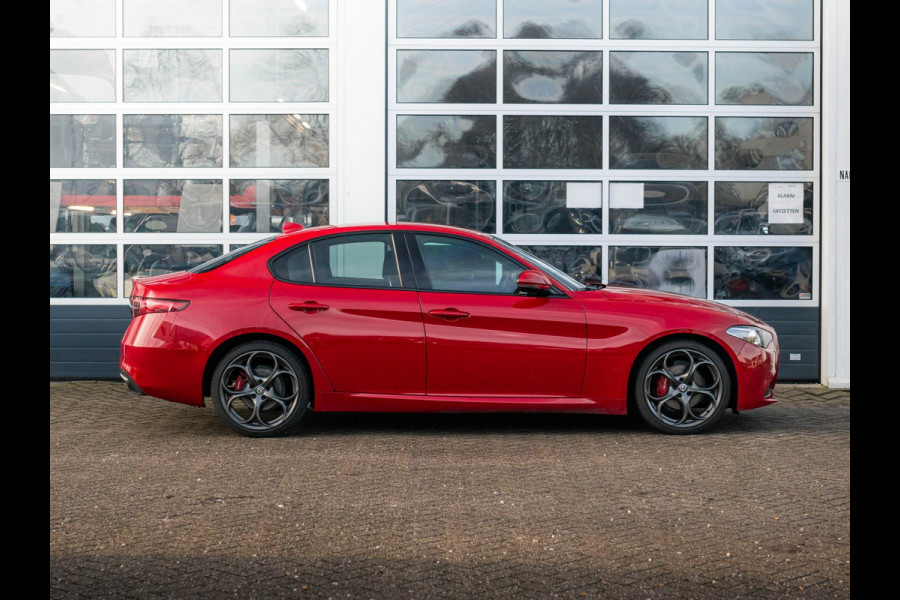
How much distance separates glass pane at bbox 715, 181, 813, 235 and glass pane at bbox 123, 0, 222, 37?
5.55m

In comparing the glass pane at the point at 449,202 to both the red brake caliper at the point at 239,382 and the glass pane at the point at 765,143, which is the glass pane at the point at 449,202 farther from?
the red brake caliper at the point at 239,382

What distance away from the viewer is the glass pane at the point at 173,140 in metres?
9.91

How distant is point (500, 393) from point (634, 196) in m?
4.01

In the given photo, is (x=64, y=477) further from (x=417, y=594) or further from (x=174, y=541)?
(x=417, y=594)

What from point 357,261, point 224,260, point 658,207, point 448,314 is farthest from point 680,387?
point 658,207

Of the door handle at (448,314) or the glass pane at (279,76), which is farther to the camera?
the glass pane at (279,76)

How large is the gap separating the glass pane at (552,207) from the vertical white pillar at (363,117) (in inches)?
53.1

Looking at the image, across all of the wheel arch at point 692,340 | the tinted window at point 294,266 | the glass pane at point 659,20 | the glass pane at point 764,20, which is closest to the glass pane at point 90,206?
the tinted window at point 294,266

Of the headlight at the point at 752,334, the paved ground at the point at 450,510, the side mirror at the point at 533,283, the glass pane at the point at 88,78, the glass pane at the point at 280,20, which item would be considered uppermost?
the glass pane at the point at 280,20

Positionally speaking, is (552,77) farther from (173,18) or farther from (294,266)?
(294,266)

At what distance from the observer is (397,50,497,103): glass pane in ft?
32.4

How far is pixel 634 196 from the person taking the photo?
986 centimetres

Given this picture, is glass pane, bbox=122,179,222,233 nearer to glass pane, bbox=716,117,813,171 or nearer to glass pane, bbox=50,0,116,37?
glass pane, bbox=50,0,116,37
